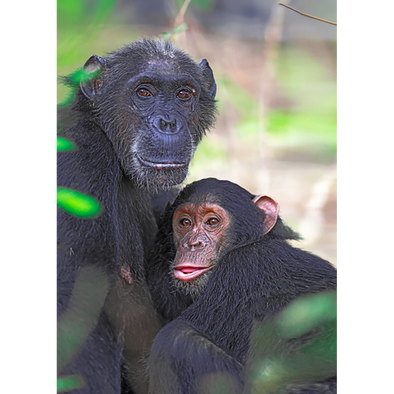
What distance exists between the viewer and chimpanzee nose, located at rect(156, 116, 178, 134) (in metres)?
3.67

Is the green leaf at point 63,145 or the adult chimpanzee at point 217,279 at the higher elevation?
the green leaf at point 63,145

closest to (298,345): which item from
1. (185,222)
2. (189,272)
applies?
(189,272)

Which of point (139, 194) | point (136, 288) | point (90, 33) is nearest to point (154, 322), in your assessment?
point (136, 288)

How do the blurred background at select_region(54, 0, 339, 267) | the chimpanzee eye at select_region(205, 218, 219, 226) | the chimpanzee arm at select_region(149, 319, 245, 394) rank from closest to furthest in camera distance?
the chimpanzee arm at select_region(149, 319, 245, 394)
the blurred background at select_region(54, 0, 339, 267)
the chimpanzee eye at select_region(205, 218, 219, 226)

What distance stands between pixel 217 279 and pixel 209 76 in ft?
5.35

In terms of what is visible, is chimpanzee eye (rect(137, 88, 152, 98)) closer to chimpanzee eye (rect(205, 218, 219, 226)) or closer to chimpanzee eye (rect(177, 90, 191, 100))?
chimpanzee eye (rect(177, 90, 191, 100))

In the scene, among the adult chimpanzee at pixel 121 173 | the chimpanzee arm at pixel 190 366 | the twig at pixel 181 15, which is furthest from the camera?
the twig at pixel 181 15

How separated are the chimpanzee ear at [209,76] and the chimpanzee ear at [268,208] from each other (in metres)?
0.88

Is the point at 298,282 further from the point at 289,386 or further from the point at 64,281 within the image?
the point at 64,281

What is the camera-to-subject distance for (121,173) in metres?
3.81

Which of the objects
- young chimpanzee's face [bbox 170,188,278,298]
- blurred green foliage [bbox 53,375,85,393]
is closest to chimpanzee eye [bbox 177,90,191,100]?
young chimpanzee's face [bbox 170,188,278,298]

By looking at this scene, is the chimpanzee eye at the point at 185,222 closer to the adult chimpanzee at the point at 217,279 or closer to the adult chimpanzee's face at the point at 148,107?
the adult chimpanzee at the point at 217,279

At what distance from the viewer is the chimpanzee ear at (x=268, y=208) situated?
3.99 meters

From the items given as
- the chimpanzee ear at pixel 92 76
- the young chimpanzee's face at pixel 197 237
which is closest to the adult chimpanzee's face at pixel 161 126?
the chimpanzee ear at pixel 92 76
